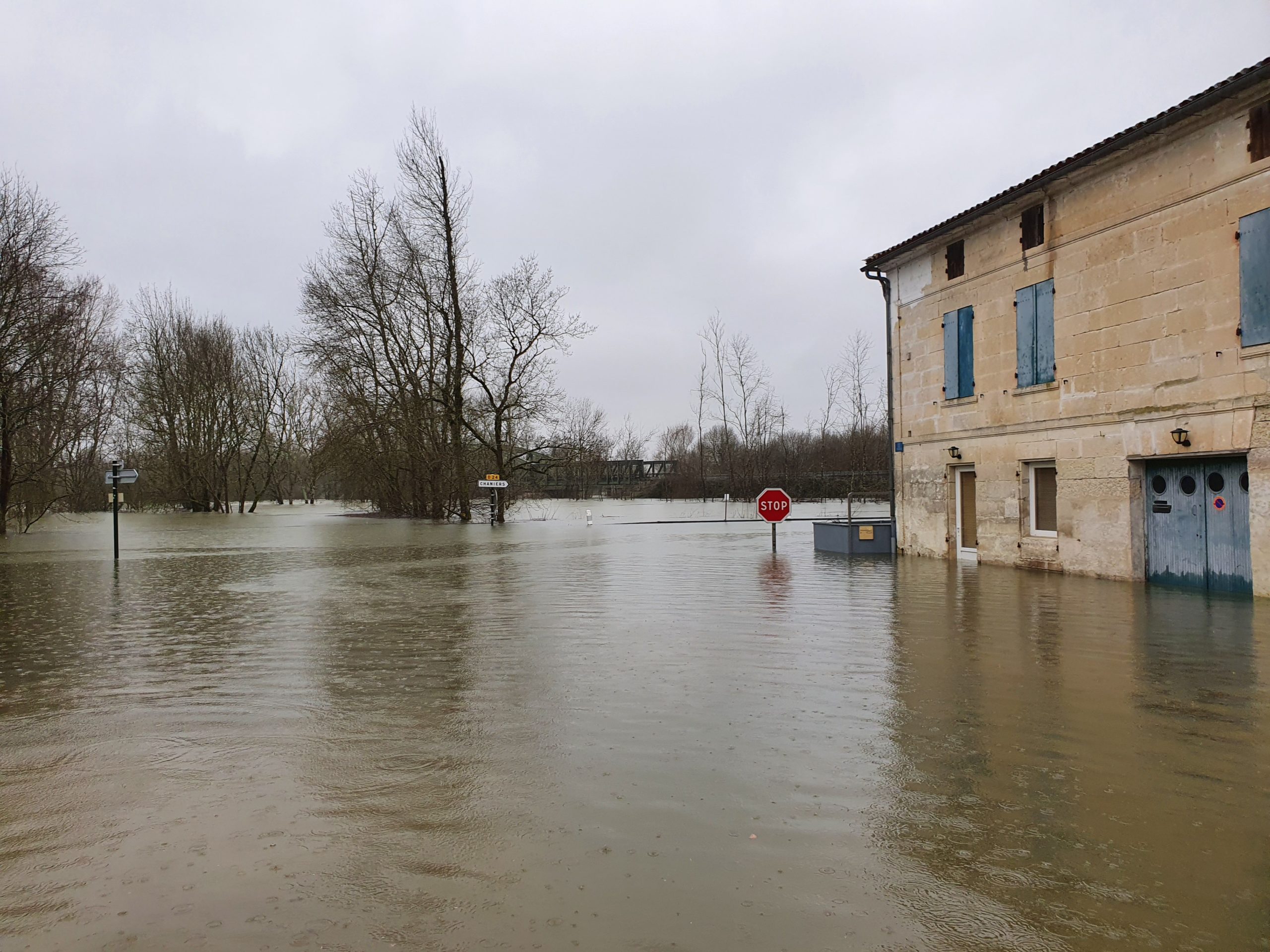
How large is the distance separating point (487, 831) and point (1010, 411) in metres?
14.1

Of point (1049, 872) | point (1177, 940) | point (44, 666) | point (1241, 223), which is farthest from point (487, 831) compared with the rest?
point (1241, 223)

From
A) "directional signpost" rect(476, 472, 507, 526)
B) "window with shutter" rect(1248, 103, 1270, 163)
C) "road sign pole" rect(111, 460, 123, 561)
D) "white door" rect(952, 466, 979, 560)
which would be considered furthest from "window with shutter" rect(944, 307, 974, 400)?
"directional signpost" rect(476, 472, 507, 526)

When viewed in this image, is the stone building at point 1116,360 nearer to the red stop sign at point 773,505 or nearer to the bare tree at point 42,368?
the red stop sign at point 773,505

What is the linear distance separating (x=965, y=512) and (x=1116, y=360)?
16.1 feet

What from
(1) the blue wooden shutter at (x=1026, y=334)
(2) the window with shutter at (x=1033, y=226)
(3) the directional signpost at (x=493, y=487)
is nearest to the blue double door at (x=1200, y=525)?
(1) the blue wooden shutter at (x=1026, y=334)

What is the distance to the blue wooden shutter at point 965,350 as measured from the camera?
1630 cm

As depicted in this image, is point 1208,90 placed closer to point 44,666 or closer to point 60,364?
point 44,666

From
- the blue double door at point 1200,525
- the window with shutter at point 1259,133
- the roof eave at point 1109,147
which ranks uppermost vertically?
the roof eave at point 1109,147

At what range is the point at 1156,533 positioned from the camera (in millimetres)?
12602

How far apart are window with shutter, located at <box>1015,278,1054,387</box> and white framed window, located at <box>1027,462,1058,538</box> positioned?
156 cm

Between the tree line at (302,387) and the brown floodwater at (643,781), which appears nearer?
the brown floodwater at (643,781)

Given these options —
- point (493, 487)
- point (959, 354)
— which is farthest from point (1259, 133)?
point (493, 487)

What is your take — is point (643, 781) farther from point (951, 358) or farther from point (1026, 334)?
point (951, 358)

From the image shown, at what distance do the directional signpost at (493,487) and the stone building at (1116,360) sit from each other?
20284mm
